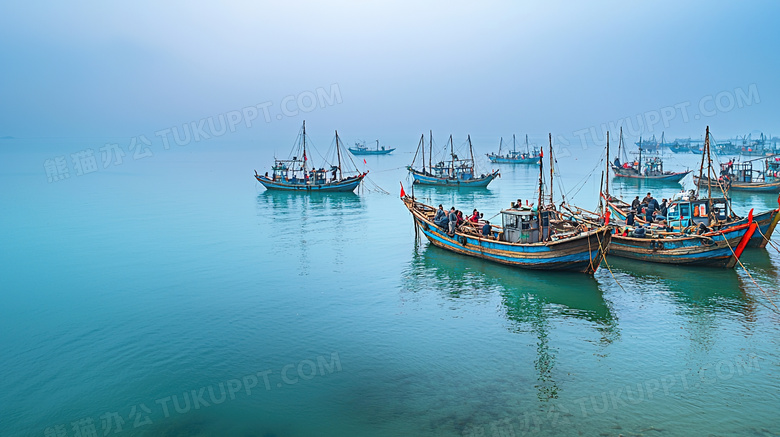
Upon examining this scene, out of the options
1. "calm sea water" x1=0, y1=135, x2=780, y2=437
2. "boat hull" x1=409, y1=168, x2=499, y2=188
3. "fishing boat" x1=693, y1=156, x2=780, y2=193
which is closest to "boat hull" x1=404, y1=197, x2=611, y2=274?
"calm sea water" x1=0, y1=135, x2=780, y2=437

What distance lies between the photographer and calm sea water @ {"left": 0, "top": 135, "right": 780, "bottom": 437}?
1371cm

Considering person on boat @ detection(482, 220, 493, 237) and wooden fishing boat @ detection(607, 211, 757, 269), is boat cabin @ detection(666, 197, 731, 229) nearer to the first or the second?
wooden fishing boat @ detection(607, 211, 757, 269)

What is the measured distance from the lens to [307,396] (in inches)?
584

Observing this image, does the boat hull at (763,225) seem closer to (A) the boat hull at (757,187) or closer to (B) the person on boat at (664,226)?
(B) the person on boat at (664,226)

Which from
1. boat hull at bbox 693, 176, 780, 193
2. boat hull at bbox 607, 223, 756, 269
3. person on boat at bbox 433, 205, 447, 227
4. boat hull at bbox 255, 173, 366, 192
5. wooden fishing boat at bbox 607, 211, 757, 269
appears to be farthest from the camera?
boat hull at bbox 255, 173, 366, 192

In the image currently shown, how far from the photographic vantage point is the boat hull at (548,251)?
24.0 m

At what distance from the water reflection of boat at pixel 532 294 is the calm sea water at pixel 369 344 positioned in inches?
4.4

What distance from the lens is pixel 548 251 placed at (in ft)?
81.9

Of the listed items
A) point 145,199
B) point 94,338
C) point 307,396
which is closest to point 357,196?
point 145,199

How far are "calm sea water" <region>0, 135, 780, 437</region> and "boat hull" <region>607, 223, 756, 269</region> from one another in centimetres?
73

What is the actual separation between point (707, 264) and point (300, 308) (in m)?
19.0

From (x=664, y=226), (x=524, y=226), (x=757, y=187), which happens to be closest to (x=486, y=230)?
(x=524, y=226)

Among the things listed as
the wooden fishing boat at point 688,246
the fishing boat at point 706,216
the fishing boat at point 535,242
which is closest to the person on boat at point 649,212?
the fishing boat at point 706,216

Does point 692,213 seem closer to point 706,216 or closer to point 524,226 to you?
point 706,216
